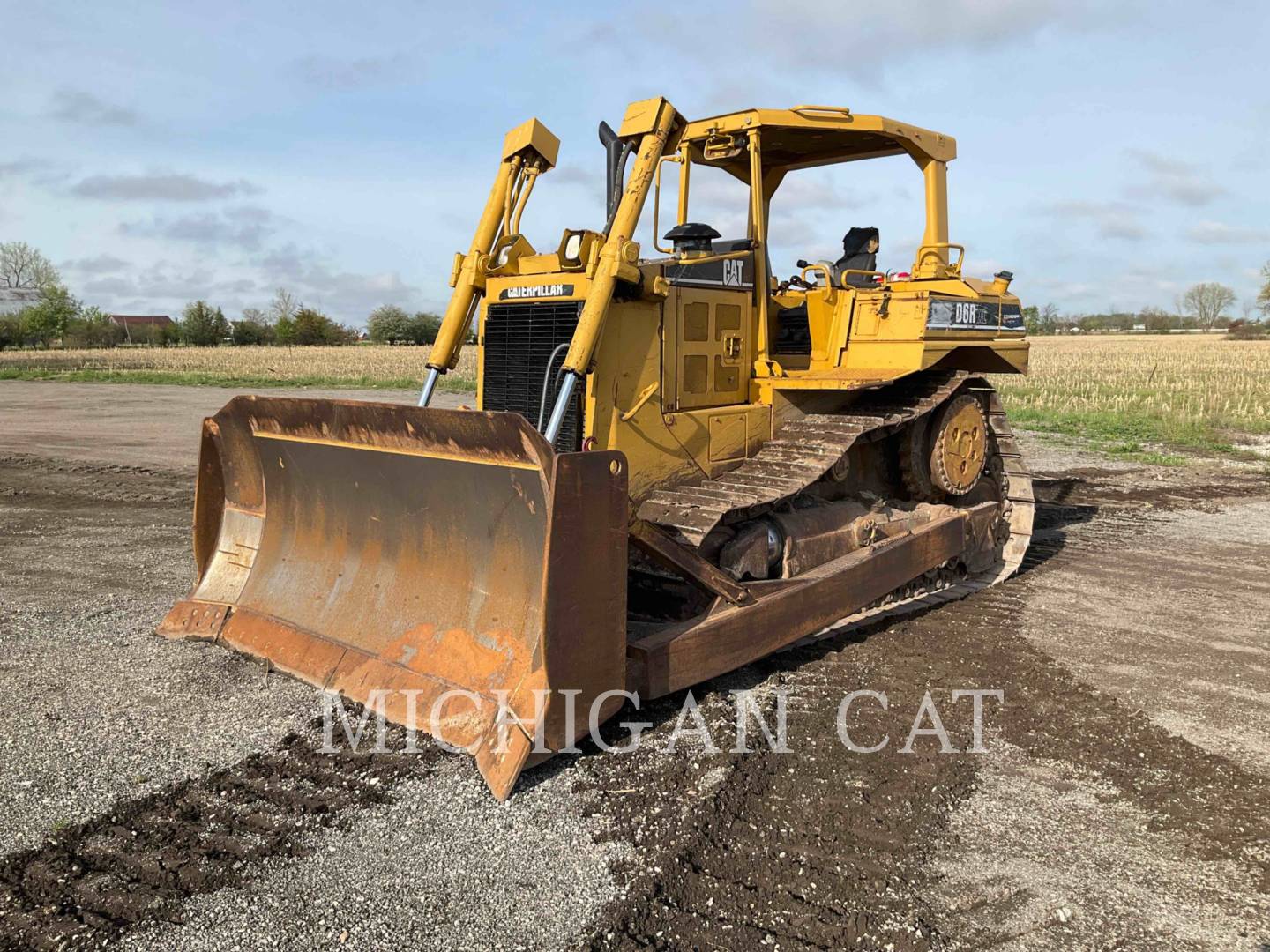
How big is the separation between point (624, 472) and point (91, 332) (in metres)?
69.1

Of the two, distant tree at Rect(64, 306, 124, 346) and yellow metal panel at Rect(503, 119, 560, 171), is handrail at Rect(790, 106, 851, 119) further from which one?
distant tree at Rect(64, 306, 124, 346)

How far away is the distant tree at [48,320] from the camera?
61.1m

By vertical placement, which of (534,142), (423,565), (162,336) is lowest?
(423,565)

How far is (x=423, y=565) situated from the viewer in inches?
181

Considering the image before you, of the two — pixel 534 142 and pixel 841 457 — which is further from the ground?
pixel 534 142

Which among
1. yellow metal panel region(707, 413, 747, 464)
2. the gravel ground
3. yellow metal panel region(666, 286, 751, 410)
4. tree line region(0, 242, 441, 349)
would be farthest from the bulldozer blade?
tree line region(0, 242, 441, 349)

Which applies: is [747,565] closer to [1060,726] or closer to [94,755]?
[1060,726]

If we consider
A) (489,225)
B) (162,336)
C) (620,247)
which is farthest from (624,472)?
(162,336)

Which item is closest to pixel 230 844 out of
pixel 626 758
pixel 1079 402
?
pixel 626 758

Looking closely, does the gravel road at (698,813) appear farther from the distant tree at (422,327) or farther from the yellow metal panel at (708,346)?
the distant tree at (422,327)

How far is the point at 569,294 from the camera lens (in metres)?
5.16

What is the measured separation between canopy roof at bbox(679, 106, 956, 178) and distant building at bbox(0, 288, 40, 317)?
77.4m

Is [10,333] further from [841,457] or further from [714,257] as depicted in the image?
[841,457]

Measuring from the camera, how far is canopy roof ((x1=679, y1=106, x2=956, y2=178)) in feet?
19.4
